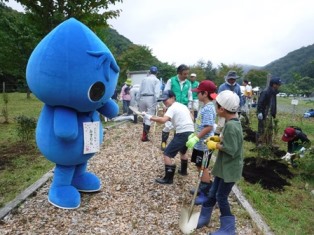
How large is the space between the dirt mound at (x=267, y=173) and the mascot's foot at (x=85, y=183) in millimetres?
→ 2853

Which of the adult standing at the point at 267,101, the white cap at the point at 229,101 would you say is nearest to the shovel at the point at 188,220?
the white cap at the point at 229,101

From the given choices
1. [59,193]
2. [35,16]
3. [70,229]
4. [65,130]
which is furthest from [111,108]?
[35,16]

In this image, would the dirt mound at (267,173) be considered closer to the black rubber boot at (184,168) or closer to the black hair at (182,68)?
the black rubber boot at (184,168)

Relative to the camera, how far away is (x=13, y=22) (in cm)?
1620

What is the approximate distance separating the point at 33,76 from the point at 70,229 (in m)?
1.84

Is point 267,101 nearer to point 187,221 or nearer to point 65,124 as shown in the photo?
point 187,221

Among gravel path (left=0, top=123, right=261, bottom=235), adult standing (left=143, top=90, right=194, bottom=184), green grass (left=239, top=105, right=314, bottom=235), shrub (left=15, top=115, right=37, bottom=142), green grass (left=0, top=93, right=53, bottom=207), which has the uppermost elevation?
adult standing (left=143, top=90, right=194, bottom=184)

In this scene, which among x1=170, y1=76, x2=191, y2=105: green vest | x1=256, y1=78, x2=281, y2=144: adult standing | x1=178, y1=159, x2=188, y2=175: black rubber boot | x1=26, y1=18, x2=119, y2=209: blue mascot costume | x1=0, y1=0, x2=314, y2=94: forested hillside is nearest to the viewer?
x1=26, y1=18, x2=119, y2=209: blue mascot costume

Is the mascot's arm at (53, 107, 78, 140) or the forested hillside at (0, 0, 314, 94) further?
the forested hillside at (0, 0, 314, 94)

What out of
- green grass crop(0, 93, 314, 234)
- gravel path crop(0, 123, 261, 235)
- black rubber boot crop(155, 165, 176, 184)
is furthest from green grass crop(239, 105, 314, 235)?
black rubber boot crop(155, 165, 176, 184)

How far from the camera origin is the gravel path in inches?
135

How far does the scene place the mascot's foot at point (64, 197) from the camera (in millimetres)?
3764

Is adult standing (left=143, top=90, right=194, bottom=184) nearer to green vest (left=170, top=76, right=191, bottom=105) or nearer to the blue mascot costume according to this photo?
the blue mascot costume

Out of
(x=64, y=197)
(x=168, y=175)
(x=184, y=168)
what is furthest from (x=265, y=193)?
(x=64, y=197)
